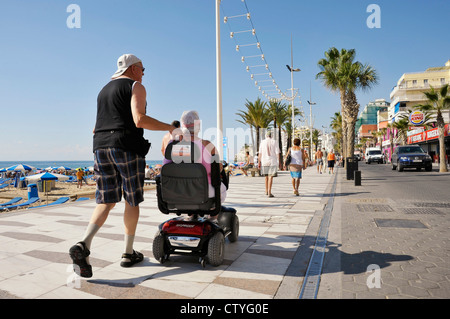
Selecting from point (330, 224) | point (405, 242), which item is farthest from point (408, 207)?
point (405, 242)

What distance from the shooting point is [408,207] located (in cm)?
744

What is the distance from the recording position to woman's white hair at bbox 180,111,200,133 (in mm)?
3490

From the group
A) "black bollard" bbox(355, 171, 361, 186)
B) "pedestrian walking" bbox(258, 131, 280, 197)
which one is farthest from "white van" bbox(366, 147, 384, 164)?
"pedestrian walking" bbox(258, 131, 280, 197)

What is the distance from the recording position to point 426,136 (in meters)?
42.5

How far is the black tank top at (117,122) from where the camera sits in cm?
301

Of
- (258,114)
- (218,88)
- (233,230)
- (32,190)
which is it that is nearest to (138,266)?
(233,230)

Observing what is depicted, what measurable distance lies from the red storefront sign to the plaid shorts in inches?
1655

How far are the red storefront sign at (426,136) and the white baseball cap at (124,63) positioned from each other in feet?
137

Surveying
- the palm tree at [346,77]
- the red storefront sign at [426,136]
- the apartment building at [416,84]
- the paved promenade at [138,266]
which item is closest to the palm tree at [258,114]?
the palm tree at [346,77]

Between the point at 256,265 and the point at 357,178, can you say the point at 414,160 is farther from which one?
the point at 256,265

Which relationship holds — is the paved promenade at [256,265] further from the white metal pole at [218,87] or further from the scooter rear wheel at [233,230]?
the white metal pole at [218,87]

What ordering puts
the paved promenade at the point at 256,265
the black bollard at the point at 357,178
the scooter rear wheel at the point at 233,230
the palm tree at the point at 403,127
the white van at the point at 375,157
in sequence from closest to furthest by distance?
the paved promenade at the point at 256,265 → the scooter rear wheel at the point at 233,230 → the black bollard at the point at 357,178 → the white van at the point at 375,157 → the palm tree at the point at 403,127
